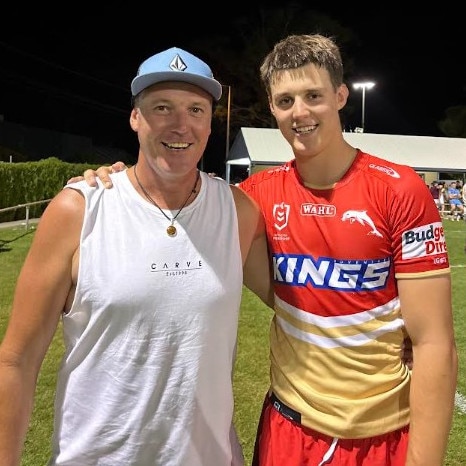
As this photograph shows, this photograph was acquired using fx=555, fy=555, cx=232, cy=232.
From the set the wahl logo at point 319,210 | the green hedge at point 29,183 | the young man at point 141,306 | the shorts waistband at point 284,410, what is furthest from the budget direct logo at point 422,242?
the green hedge at point 29,183

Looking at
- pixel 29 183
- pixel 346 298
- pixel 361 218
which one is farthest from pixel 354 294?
pixel 29 183

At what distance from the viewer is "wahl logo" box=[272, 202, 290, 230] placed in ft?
6.61

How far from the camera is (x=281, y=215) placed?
2025 millimetres

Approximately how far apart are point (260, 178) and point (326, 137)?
35 centimetres

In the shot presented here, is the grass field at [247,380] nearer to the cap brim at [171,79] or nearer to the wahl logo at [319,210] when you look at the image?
the wahl logo at [319,210]

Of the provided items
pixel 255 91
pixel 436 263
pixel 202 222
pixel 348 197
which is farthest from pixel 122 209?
pixel 255 91

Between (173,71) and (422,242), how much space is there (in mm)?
972

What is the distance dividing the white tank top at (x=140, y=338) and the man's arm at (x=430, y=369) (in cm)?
61

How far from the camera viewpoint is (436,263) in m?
1.78

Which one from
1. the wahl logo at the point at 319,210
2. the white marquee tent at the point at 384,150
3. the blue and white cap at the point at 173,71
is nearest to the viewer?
the blue and white cap at the point at 173,71

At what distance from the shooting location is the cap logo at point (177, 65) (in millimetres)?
1801

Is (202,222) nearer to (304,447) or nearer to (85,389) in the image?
(85,389)

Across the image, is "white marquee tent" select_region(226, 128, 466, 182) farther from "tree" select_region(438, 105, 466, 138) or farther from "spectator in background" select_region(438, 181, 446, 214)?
"tree" select_region(438, 105, 466, 138)

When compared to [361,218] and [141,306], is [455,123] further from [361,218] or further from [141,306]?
[141,306]
